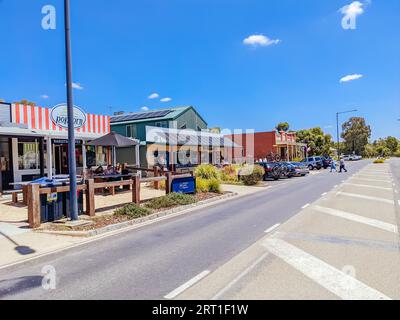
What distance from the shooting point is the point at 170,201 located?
40.1ft

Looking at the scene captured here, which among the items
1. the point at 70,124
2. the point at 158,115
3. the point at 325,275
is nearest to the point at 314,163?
the point at 158,115

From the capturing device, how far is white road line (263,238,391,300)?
4.23 m

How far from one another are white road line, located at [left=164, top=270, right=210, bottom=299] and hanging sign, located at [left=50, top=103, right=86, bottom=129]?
6.48 m

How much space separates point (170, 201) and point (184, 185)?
2.37m

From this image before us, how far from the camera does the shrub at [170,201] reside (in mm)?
11727

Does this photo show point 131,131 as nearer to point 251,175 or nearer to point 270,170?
point 270,170

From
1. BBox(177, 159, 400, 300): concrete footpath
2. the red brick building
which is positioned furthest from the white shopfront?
the red brick building

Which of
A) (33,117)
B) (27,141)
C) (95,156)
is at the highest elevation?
(33,117)

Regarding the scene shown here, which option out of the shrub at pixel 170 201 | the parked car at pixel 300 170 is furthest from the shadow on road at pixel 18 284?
the parked car at pixel 300 170

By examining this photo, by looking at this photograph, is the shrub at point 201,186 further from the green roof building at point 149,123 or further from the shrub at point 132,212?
the green roof building at point 149,123

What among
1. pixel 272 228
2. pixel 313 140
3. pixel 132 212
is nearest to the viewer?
pixel 272 228

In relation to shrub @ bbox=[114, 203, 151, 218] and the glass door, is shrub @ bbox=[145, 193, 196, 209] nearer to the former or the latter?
shrub @ bbox=[114, 203, 151, 218]

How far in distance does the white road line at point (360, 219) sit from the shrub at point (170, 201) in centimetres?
491
